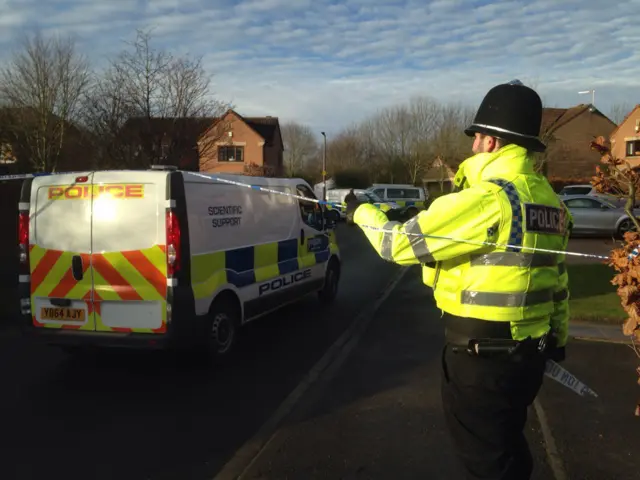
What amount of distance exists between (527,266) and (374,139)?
57.4m

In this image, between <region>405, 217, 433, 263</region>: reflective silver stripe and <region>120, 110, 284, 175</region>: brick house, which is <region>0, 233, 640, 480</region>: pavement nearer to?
<region>405, 217, 433, 263</region>: reflective silver stripe

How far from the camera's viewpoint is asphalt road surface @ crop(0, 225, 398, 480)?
12.7 ft

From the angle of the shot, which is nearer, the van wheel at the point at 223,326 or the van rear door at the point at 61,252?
the van rear door at the point at 61,252

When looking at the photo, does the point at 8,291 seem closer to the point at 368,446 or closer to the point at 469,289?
the point at 368,446

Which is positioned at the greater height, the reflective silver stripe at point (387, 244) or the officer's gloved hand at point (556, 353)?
the reflective silver stripe at point (387, 244)

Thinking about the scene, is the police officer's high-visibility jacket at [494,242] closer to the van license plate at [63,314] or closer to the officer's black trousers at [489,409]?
the officer's black trousers at [489,409]

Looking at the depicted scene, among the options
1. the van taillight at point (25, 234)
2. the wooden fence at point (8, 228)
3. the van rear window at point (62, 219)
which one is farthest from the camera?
the wooden fence at point (8, 228)

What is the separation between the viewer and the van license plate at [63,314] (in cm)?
563

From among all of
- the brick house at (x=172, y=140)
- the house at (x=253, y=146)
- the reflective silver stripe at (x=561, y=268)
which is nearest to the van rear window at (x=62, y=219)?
the reflective silver stripe at (x=561, y=268)

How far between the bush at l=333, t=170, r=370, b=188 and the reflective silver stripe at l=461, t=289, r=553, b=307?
45.2 meters

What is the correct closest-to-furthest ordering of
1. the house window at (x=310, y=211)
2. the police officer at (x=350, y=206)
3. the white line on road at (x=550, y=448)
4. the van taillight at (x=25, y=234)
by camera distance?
the police officer at (x=350, y=206), the white line on road at (x=550, y=448), the van taillight at (x=25, y=234), the house window at (x=310, y=211)

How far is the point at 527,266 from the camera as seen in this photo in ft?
7.70

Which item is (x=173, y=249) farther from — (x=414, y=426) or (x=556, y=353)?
(x=556, y=353)

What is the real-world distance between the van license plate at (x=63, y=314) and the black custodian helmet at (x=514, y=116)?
444cm
